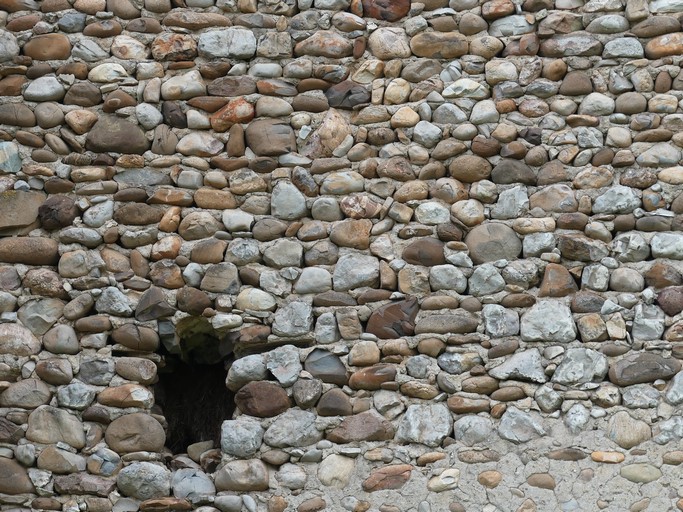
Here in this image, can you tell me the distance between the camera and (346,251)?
4738 mm

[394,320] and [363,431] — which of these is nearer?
[363,431]

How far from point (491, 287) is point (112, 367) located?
1.59 meters

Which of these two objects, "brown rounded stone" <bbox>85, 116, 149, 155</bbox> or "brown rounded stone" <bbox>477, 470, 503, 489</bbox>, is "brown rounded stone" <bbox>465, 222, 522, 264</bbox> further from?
"brown rounded stone" <bbox>85, 116, 149, 155</bbox>

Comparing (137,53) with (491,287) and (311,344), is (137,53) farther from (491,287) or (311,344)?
(491,287)

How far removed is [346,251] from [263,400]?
72 cm

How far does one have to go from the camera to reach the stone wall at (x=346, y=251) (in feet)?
14.4

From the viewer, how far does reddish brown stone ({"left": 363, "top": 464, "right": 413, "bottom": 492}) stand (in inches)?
171

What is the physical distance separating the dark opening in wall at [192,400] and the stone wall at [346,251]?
0.06 metres

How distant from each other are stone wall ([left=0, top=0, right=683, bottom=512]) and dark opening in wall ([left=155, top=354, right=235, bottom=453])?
0.06m

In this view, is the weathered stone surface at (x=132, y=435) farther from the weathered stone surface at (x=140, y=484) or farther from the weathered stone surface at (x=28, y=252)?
the weathered stone surface at (x=28, y=252)

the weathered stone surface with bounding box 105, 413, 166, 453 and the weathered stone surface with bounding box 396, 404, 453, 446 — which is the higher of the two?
the weathered stone surface with bounding box 396, 404, 453, 446

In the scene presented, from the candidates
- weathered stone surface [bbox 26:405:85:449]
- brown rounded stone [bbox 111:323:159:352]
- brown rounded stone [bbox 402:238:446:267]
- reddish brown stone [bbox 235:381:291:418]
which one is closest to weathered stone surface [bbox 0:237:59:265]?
brown rounded stone [bbox 111:323:159:352]

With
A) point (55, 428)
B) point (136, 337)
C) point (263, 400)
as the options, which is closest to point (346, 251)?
point (263, 400)

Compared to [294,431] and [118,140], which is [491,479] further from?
[118,140]
